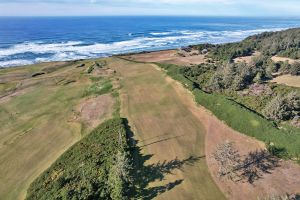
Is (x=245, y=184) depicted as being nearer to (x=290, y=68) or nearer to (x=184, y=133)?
(x=184, y=133)

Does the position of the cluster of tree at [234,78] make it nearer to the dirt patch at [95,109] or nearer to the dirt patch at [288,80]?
the dirt patch at [288,80]

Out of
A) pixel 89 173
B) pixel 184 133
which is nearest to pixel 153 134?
pixel 184 133

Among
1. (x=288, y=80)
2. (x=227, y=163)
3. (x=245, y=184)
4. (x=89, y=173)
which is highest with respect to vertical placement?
(x=288, y=80)

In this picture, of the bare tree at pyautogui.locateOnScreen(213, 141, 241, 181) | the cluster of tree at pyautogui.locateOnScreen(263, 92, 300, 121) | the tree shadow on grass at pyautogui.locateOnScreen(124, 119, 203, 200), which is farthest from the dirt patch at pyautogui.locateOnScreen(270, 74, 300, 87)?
the tree shadow on grass at pyautogui.locateOnScreen(124, 119, 203, 200)

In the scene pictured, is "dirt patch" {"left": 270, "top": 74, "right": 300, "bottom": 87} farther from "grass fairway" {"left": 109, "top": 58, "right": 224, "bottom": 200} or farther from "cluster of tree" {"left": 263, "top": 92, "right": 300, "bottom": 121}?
"grass fairway" {"left": 109, "top": 58, "right": 224, "bottom": 200}

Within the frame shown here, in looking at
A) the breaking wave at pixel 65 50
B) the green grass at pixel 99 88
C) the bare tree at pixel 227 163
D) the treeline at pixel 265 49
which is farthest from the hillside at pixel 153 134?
the breaking wave at pixel 65 50

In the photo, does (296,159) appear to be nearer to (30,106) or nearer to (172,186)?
(172,186)
